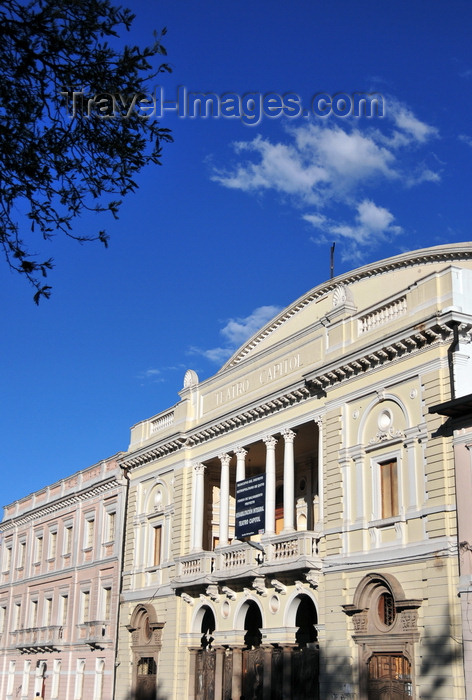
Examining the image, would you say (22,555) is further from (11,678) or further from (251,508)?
(251,508)

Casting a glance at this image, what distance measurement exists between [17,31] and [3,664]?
4369 centimetres

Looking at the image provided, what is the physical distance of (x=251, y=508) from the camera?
29906 millimetres

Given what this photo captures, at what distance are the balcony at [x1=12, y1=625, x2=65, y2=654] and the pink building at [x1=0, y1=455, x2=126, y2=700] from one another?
50 mm

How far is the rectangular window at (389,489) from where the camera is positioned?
24.4 meters

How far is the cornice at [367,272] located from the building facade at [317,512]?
77 mm

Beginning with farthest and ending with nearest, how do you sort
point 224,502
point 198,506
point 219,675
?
point 198,506
point 224,502
point 219,675

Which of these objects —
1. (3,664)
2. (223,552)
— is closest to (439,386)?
(223,552)

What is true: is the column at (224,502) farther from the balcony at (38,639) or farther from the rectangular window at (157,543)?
the balcony at (38,639)

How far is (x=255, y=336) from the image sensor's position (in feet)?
120

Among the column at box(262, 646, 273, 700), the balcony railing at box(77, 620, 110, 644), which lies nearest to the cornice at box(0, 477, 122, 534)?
the balcony railing at box(77, 620, 110, 644)

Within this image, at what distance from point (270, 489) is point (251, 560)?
2344mm

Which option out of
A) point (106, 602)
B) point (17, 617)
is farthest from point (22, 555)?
point (106, 602)

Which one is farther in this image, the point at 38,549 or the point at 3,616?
the point at 3,616

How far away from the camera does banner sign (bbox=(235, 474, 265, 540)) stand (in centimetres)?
2945
